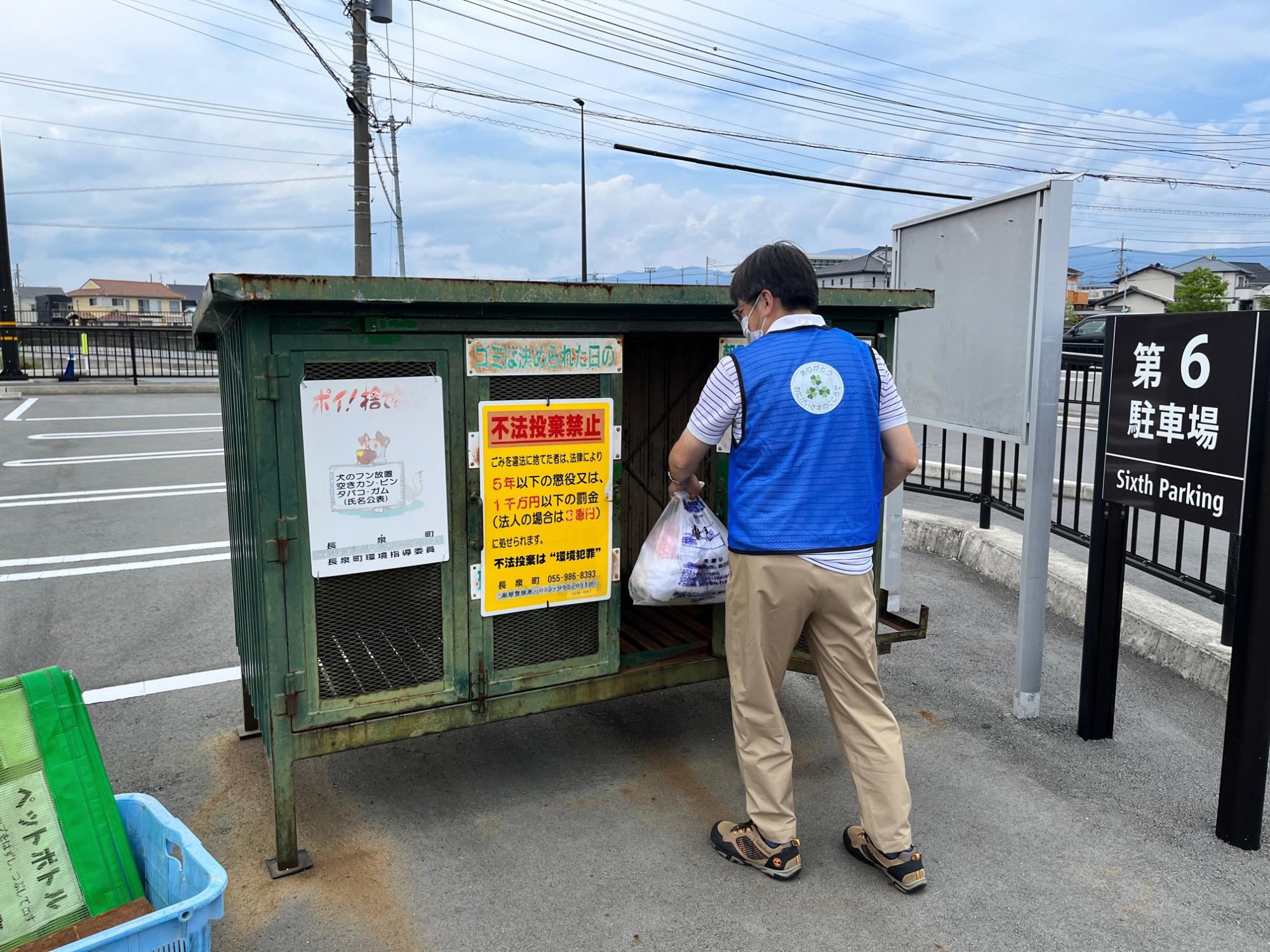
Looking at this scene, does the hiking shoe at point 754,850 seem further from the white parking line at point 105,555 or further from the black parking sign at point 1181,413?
the white parking line at point 105,555

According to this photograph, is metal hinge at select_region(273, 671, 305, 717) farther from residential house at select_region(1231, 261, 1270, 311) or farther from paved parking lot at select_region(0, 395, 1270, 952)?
residential house at select_region(1231, 261, 1270, 311)

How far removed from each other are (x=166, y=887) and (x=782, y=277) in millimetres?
2554

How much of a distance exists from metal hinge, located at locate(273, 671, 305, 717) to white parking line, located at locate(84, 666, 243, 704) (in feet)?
5.97

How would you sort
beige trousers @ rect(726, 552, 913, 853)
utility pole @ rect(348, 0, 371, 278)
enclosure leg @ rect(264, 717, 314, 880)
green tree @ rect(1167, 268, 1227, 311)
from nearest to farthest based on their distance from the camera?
beige trousers @ rect(726, 552, 913, 853), enclosure leg @ rect(264, 717, 314, 880), utility pole @ rect(348, 0, 371, 278), green tree @ rect(1167, 268, 1227, 311)

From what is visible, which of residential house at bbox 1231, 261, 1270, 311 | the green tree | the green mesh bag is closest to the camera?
the green mesh bag

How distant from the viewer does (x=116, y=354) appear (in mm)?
23766

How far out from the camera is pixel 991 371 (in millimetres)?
4500

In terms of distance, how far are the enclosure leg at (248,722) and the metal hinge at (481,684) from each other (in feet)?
4.21

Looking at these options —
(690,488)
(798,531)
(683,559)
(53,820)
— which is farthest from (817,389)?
(53,820)

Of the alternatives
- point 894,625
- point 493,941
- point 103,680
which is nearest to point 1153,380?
point 894,625

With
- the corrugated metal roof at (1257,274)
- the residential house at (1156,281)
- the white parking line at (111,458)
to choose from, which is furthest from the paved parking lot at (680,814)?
the corrugated metal roof at (1257,274)

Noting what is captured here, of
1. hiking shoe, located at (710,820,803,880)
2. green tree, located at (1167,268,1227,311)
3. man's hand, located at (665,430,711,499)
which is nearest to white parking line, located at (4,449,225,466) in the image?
man's hand, located at (665,430,711,499)

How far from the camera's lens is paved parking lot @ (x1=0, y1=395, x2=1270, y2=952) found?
2859 millimetres

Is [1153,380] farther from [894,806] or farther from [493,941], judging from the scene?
[493,941]
